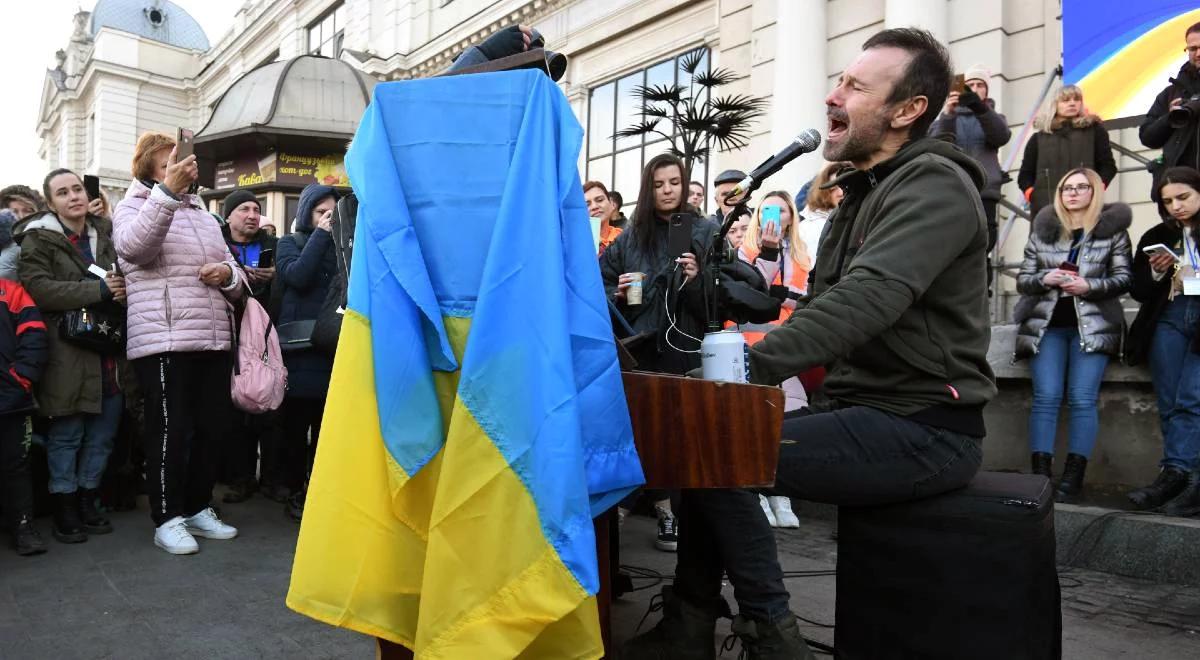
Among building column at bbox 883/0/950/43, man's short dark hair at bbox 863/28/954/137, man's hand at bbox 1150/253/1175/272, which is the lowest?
man's hand at bbox 1150/253/1175/272

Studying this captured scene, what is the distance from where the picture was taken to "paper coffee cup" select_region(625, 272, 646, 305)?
3887mm

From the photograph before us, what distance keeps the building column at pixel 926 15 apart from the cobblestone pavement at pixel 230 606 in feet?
19.2

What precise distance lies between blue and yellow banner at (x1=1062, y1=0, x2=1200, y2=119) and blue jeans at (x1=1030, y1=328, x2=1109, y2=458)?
2542 millimetres

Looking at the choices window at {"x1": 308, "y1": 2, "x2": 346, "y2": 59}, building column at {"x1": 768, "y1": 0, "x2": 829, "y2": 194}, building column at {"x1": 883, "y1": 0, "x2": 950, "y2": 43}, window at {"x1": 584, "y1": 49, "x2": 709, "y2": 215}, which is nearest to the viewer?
building column at {"x1": 883, "y1": 0, "x2": 950, "y2": 43}

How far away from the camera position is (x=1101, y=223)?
196 inches

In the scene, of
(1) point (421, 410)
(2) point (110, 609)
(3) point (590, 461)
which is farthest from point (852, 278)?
(2) point (110, 609)

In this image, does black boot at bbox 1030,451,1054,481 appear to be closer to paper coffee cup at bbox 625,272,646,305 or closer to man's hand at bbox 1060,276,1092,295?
man's hand at bbox 1060,276,1092,295

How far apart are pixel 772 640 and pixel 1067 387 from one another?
326 cm

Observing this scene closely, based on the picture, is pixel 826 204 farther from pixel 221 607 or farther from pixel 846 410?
pixel 221 607

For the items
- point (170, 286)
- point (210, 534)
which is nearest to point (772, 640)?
point (210, 534)

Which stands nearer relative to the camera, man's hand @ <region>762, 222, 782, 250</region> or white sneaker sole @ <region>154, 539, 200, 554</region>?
white sneaker sole @ <region>154, 539, 200, 554</region>

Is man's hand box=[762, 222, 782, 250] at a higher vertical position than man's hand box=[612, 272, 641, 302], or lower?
higher

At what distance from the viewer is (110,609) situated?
3.34 meters

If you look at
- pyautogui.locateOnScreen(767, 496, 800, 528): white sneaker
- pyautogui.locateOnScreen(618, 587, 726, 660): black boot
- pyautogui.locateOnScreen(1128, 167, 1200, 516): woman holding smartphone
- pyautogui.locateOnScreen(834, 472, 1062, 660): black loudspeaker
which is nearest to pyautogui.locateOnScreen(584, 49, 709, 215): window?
pyautogui.locateOnScreen(767, 496, 800, 528): white sneaker
